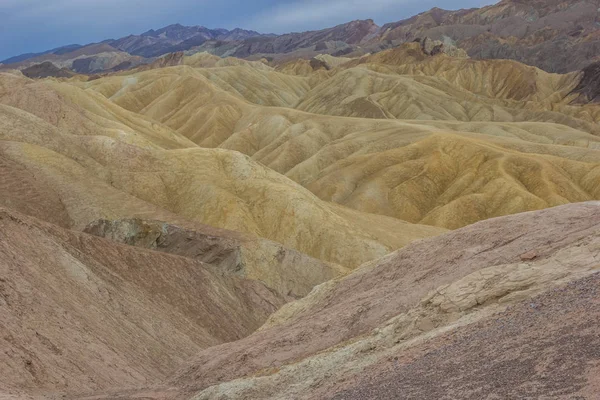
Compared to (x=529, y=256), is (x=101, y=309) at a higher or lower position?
lower

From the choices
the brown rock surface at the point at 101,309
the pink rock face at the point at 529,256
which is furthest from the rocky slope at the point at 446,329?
the brown rock surface at the point at 101,309

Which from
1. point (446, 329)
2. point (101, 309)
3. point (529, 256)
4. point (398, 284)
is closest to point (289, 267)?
point (101, 309)

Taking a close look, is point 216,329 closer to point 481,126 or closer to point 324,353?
point 324,353

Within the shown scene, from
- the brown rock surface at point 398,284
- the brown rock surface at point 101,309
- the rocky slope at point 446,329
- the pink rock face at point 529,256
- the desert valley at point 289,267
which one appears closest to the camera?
the rocky slope at point 446,329

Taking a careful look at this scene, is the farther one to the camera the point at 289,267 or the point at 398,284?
the point at 289,267

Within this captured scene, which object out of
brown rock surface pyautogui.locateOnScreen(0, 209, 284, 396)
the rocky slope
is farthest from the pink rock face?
brown rock surface pyautogui.locateOnScreen(0, 209, 284, 396)

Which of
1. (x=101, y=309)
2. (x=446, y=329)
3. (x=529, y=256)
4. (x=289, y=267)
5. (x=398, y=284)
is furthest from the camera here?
(x=289, y=267)

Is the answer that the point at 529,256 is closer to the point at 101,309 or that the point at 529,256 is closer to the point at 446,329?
the point at 446,329

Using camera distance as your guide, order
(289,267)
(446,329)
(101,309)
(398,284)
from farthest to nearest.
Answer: (289,267) < (101,309) < (398,284) < (446,329)

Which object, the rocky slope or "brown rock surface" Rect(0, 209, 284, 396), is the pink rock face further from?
"brown rock surface" Rect(0, 209, 284, 396)

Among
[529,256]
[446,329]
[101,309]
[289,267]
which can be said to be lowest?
[289,267]

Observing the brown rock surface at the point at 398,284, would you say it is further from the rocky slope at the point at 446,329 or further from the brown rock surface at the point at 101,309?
the brown rock surface at the point at 101,309

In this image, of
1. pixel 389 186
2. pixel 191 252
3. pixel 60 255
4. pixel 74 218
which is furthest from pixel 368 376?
pixel 389 186
